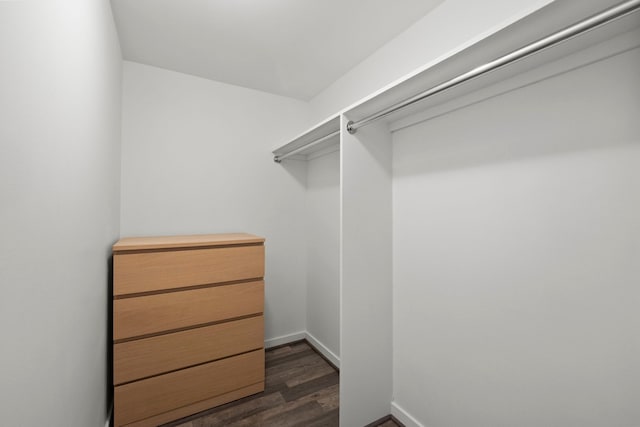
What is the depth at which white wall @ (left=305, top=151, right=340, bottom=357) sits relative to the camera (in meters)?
2.29

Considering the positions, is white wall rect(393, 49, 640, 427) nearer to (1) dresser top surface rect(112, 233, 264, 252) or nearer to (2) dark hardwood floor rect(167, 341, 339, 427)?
(2) dark hardwood floor rect(167, 341, 339, 427)

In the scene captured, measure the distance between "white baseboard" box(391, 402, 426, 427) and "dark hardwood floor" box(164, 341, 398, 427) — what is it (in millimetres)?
53

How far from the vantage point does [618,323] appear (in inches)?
34.6

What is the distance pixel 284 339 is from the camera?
261 centimetres

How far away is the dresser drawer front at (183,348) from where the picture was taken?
1.54m

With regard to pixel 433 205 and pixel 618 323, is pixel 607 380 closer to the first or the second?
pixel 618 323

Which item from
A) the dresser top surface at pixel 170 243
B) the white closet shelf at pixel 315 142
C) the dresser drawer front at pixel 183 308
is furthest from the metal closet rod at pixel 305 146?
the dresser drawer front at pixel 183 308

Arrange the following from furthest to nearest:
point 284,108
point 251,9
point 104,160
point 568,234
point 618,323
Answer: point 284,108 < point 251,9 < point 104,160 < point 568,234 < point 618,323

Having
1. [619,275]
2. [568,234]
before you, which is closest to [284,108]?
[568,234]

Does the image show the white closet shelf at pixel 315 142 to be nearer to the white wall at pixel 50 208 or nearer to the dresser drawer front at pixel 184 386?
the white wall at pixel 50 208

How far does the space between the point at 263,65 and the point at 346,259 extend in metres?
1.70

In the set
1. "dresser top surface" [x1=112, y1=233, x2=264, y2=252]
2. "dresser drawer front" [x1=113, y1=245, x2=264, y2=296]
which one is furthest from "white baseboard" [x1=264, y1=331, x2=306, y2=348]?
"dresser top surface" [x1=112, y1=233, x2=264, y2=252]

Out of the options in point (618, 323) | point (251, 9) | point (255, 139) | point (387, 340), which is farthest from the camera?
point (255, 139)

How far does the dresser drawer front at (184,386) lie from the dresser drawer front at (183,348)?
5 cm
